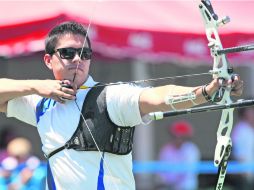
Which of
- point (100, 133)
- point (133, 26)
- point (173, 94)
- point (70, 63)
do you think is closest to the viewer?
point (173, 94)

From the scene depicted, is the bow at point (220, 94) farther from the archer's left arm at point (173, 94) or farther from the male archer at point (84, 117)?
the male archer at point (84, 117)

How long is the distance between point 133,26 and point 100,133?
4443 millimetres

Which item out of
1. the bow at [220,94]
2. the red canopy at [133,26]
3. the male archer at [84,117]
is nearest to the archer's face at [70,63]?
the male archer at [84,117]

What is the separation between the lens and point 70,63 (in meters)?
3.98

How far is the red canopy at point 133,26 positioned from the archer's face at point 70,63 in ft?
11.6

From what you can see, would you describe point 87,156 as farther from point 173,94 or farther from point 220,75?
point 220,75

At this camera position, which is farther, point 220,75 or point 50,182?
point 50,182

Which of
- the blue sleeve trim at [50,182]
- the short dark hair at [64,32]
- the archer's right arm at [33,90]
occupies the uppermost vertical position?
the short dark hair at [64,32]

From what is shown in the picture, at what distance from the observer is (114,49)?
324 inches

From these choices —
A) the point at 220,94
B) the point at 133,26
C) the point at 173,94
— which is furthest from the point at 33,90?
the point at 133,26

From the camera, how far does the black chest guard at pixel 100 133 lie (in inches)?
152

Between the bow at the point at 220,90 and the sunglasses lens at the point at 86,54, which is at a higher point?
the sunglasses lens at the point at 86,54

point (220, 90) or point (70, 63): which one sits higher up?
point (70, 63)

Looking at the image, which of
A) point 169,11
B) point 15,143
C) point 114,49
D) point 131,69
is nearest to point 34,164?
point 15,143
